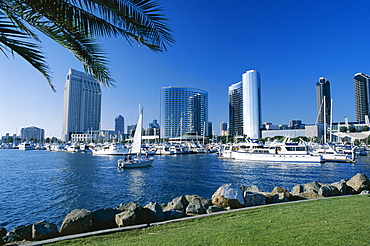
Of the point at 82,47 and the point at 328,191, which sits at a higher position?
the point at 82,47

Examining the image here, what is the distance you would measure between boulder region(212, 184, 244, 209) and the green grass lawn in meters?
2.06

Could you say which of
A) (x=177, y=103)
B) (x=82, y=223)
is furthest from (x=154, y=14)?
(x=177, y=103)

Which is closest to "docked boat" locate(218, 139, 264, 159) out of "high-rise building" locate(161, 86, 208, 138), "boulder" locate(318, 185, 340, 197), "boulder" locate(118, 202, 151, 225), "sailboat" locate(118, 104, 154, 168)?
"sailboat" locate(118, 104, 154, 168)

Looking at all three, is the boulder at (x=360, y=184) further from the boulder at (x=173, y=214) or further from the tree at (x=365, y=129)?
the tree at (x=365, y=129)

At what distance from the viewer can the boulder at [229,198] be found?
11.0m

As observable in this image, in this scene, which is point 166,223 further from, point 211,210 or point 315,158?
point 315,158

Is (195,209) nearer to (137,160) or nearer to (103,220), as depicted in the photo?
(103,220)

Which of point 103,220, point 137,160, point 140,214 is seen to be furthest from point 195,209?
point 137,160

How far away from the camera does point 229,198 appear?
10984 millimetres

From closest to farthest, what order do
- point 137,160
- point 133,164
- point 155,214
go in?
point 155,214 < point 133,164 < point 137,160

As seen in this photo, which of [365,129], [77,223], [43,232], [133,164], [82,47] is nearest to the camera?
[82,47]

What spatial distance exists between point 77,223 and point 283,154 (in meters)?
49.6

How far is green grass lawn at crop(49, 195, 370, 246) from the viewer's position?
5.76 meters

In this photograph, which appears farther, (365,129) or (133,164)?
(365,129)
